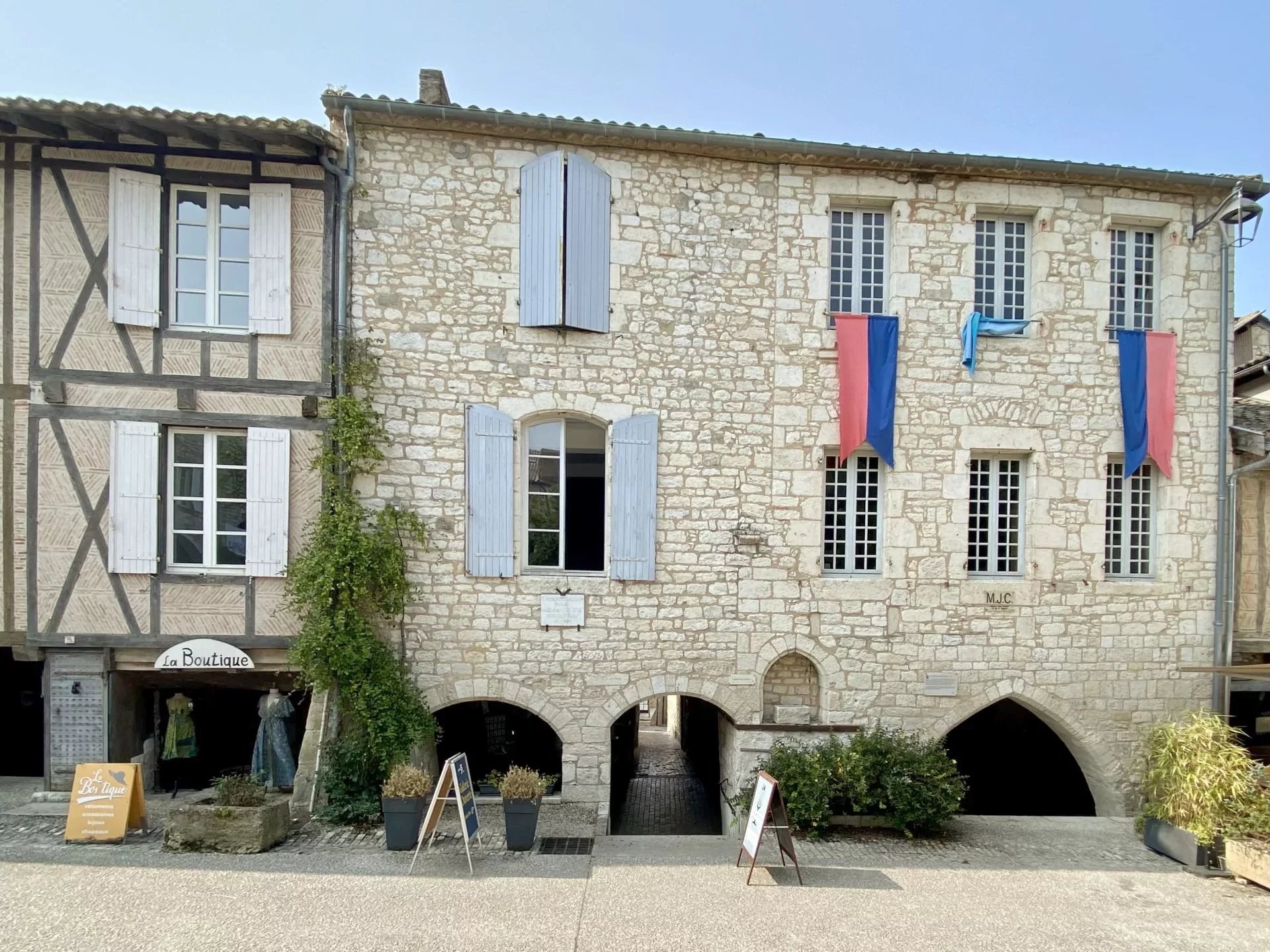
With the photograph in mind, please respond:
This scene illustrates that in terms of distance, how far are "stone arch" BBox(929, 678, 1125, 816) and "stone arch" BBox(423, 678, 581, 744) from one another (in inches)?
157

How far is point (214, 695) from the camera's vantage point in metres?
8.03

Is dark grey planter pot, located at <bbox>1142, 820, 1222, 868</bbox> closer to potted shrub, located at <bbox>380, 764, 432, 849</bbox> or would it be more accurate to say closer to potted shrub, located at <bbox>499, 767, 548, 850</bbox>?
potted shrub, located at <bbox>499, 767, 548, 850</bbox>

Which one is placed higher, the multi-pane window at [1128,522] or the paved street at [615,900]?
the multi-pane window at [1128,522]

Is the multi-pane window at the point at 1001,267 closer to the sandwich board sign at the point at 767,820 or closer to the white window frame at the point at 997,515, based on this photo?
the white window frame at the point at 997,515

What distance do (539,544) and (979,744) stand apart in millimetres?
7162

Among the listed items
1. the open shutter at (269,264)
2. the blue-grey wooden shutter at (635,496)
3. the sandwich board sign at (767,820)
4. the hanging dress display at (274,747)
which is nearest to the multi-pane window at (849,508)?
the blue-grey wooden shutter at (635,496)

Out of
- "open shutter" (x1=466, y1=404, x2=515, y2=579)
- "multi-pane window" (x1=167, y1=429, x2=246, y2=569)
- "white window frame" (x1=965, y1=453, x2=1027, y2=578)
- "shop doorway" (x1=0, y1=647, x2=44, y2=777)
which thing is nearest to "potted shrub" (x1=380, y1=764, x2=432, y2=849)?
"open shutter" (x1=466, y1=404, x2=515, y2=579)

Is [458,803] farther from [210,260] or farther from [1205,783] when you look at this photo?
[1205,783]

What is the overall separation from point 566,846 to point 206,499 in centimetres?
494

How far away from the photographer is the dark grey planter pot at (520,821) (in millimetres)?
5875

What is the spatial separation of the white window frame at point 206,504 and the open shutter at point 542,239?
10.8 ft

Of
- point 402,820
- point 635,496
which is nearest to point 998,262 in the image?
point 635,496

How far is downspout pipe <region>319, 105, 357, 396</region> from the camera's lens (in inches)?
266

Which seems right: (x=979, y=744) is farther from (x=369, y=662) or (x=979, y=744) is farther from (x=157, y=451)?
(x=157, y=451)
